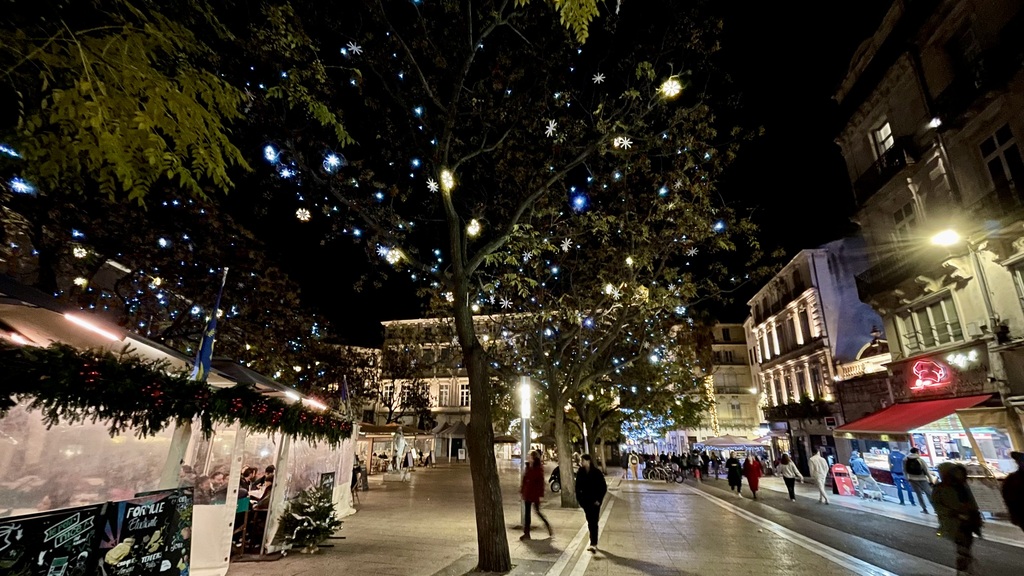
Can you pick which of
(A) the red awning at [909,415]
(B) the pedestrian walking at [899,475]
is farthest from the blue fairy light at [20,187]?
(B) the pedestrian walking at [899,475]

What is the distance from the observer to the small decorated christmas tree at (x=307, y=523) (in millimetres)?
8609

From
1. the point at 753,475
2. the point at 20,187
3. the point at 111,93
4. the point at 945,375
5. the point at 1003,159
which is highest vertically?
the point at 1003,159

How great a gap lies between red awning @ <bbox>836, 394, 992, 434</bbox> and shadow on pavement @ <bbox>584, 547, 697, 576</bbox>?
11332mm

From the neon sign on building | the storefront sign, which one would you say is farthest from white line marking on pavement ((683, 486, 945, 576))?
the neon sign on building

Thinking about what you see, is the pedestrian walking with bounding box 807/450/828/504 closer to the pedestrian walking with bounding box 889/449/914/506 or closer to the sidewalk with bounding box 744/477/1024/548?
the sidewalk with bounding box 744/477/1024/548

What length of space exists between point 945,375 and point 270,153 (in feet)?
67.6

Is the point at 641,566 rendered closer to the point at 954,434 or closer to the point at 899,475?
the point at 899,475

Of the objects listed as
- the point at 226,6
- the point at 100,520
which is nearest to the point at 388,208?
the point at 226,6

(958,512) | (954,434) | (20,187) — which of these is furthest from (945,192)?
(20,187)

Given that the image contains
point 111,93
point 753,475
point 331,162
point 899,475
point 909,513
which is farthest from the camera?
point 753,475

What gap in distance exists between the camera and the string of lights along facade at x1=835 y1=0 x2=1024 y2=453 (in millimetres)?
13367

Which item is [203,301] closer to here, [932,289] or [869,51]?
[932,289]

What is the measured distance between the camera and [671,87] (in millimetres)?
8383

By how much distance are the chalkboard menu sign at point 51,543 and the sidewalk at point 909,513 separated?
1508 cm
